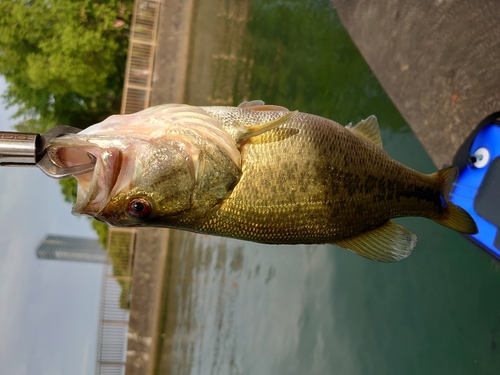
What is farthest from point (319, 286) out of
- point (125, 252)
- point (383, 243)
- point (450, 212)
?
point (383, 243)

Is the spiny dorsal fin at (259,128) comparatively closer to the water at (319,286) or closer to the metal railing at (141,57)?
the water at (319,286)

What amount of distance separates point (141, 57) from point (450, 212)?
7643mm

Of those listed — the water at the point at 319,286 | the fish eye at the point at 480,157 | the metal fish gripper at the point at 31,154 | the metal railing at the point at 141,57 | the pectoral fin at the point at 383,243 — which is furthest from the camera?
the metal railing at the point at 141,57

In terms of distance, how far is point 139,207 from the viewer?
1.96 meters

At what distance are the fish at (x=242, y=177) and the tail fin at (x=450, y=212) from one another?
0.29m

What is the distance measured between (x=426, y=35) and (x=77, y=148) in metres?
4.84

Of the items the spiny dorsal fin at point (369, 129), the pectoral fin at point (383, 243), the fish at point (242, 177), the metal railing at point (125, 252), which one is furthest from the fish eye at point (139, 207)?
the metal railing at point (125, 252)

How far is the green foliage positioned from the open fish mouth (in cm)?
1144

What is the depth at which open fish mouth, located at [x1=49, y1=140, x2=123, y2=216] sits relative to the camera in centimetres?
187

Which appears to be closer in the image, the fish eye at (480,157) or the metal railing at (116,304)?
the fish eye at (480,157)

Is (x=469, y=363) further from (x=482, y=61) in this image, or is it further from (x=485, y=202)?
(x=482, y=61)

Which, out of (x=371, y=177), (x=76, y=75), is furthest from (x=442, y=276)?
(x=76, y=75)

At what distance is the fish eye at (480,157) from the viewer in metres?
4.21

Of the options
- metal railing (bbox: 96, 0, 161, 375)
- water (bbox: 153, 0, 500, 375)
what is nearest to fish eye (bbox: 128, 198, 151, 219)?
water (bbox: 153, 0, 500, 375)
